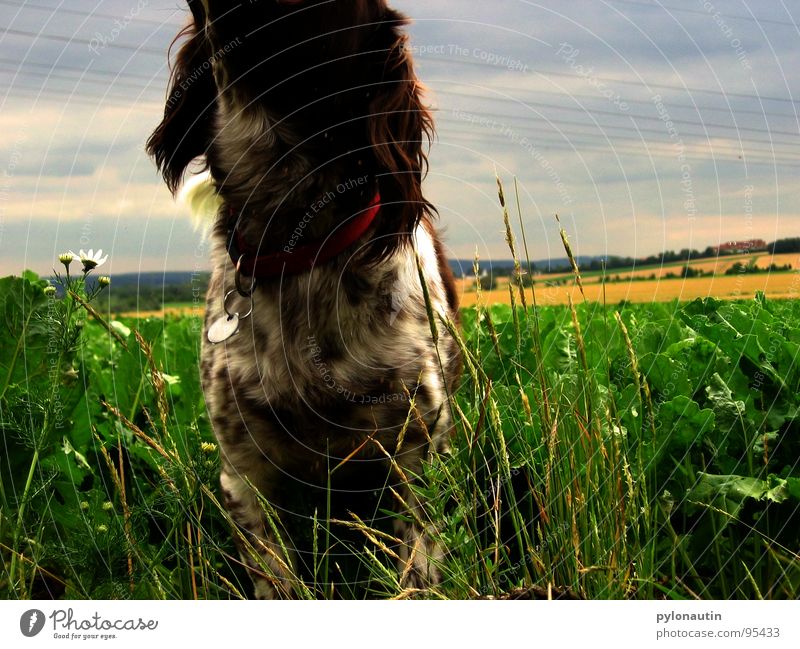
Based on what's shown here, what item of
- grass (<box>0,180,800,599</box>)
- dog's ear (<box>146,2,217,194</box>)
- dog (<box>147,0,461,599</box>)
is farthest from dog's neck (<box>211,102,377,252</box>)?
grass (<box>0,180,800,599</box>)

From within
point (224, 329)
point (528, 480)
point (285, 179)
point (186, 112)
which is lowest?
point (528, 480)

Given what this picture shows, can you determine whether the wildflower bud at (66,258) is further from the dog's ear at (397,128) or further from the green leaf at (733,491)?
the green leaf at (733,491)

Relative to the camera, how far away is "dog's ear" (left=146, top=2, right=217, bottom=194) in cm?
276

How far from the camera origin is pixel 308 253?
2.64 m

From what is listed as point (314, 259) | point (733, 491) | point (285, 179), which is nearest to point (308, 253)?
point (314, 259)

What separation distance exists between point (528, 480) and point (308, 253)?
1.09 metres

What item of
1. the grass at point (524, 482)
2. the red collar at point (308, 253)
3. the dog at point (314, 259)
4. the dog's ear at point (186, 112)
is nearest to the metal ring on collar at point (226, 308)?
the dog at point (314, 259)

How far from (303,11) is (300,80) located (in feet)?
0.80

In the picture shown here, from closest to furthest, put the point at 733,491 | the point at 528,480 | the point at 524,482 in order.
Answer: the point at 528,480 < the point at 733,491 < the point at 524,482

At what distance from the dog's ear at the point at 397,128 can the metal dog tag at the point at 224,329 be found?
0.59 m

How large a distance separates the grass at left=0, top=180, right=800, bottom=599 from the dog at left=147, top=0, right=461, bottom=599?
0.20 metres

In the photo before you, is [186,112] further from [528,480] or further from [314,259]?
[528,480]

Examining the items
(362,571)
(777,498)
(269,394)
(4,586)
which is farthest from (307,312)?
(777,498)
